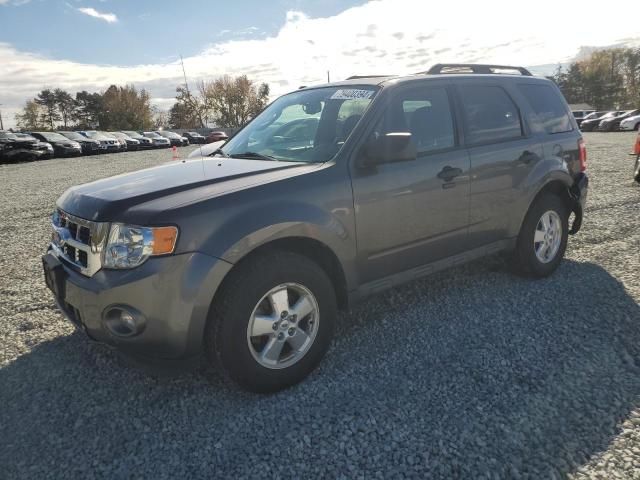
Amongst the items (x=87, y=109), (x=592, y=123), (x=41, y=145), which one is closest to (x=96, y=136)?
(x=41, y=145)

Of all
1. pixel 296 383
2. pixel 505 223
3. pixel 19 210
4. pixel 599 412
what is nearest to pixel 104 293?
pixel 296 383

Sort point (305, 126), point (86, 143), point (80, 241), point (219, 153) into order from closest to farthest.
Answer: point (80, 241) < point (305, 126) < point (219, 153) < point (86, 143)

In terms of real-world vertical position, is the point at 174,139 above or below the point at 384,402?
above

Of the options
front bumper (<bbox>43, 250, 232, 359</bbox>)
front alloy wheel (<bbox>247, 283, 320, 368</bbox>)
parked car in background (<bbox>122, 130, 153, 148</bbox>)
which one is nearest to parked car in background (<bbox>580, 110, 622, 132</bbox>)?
parked car in background (<bbox>122, 130, 153, 148</bbox>)

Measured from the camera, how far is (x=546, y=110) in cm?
445

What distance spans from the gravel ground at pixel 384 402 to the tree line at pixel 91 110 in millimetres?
69187

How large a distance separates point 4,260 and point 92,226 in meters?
4.15

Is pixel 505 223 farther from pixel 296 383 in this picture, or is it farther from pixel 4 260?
pixel 4 260

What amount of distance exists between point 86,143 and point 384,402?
100 feet

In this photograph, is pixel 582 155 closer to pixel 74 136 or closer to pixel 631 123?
pixel 631 123

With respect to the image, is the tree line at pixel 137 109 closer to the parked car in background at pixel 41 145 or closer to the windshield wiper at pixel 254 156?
the parked car in background at pixel 41 145

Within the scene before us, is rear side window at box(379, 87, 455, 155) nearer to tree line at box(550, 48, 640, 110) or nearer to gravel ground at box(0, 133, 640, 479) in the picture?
gravel ground at box(0, 133, 640, 479)

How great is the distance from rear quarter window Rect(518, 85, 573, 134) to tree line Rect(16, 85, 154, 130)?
68716 millimetres

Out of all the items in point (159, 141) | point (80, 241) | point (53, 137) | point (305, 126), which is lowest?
point (159, 141)
